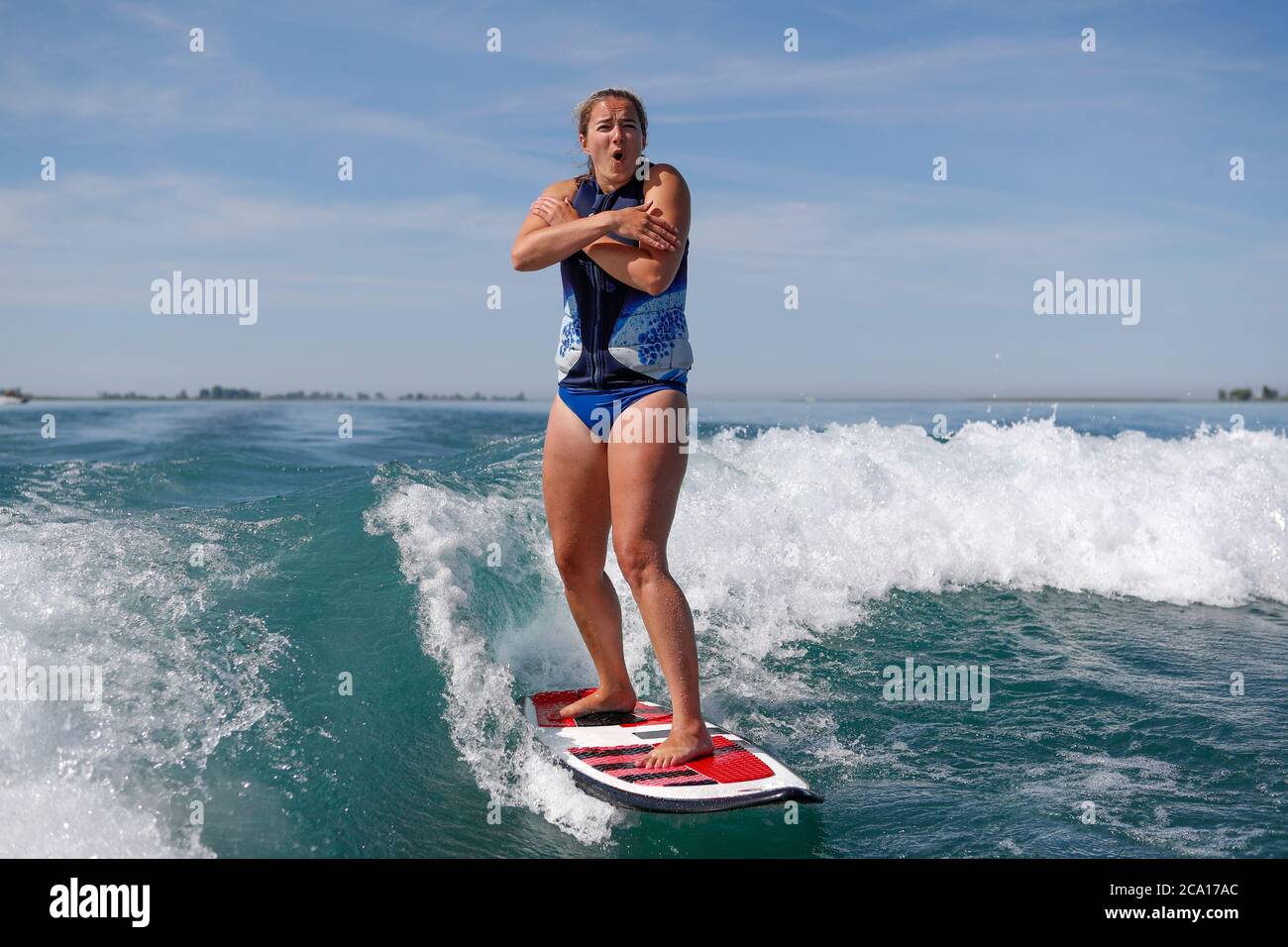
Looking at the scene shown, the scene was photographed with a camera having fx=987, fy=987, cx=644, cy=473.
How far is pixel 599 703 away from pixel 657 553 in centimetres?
89

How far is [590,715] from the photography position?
162 inches

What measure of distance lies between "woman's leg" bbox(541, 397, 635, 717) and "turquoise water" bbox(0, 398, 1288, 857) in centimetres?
45

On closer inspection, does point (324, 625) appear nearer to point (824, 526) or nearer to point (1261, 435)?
point (824, 526)

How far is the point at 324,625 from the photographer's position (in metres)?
4.72

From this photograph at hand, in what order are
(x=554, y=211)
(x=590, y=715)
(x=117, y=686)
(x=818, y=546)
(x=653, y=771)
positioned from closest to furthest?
1. (x=653, y=771)
2. (x=554, y=211)
3. (x=117, y=686)
4. (x=590, y=715)
5. (x=818, y=546)

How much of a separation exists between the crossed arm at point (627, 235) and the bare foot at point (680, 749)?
163 centimetres

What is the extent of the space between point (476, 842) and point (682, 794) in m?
0.71

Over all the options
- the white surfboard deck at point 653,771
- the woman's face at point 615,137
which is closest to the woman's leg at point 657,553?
the white surfboard deck at point 653,771

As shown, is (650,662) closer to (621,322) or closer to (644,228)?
(621,322)

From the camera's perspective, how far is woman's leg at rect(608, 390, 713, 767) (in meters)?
3.62

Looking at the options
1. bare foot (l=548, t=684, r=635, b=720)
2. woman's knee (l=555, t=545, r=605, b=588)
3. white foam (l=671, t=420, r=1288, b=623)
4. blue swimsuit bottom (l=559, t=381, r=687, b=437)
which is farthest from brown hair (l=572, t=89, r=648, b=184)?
white foam (l=671, t=420, r=1288, b=623)

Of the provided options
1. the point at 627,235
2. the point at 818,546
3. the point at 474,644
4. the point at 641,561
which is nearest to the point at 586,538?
the point at 641,561

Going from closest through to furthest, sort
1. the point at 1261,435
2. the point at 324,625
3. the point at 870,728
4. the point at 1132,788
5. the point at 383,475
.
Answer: the point at 1132,788
the point at 870,728
the point at 324,625
the point at 383,475
the point at 1261,435
